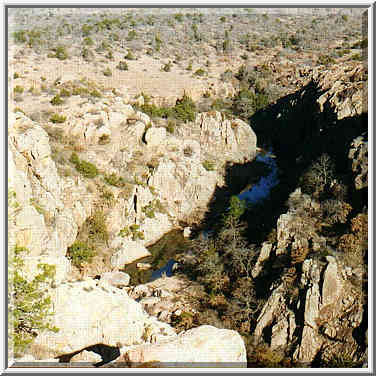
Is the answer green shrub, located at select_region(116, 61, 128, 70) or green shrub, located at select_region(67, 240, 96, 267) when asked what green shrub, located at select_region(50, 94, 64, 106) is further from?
green shrub, located at select_region(116, 61, 128, 70)

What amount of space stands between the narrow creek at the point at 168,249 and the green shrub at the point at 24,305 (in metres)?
14.9

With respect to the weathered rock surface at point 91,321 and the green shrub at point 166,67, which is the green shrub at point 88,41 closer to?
the green shrub at point 166,67

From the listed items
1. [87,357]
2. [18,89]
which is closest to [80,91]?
[18,89]

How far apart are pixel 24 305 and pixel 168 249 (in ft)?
64.4

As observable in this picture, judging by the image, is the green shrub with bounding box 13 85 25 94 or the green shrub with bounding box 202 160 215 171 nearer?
the green shrub with bounding box 13 85 25 94

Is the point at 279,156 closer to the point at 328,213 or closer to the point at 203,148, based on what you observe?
the point at 203,148

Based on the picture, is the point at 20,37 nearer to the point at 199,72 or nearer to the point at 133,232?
the point at 199,72

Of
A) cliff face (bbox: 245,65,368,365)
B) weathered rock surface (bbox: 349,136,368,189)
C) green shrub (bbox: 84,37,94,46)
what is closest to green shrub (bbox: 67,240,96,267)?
cliff face (bbox: 245,65,368,365)

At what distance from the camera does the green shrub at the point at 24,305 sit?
1251 cm

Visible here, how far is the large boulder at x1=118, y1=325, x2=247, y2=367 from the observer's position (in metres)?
11.2

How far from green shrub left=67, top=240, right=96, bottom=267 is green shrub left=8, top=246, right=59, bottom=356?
45.4 feet

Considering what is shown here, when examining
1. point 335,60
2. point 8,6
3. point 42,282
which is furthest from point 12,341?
point 335,60

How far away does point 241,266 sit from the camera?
25250mm

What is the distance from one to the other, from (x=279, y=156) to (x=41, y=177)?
28490 mm
